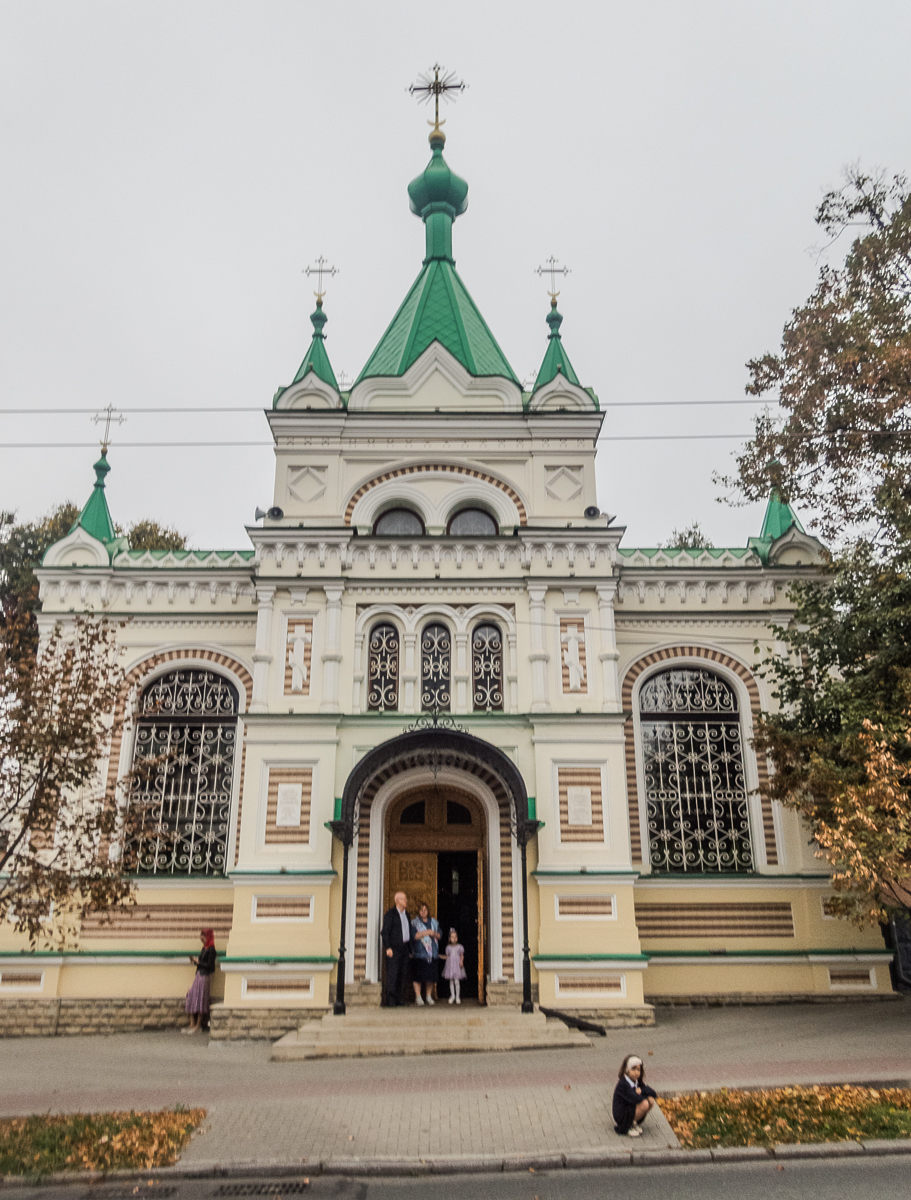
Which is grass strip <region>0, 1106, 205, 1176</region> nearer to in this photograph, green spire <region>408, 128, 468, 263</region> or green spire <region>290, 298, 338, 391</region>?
green spire <region>290, 298, 338, 391</region>

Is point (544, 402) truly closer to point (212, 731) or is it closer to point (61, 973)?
point (212, 731)

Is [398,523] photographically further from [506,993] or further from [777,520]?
[506,993]

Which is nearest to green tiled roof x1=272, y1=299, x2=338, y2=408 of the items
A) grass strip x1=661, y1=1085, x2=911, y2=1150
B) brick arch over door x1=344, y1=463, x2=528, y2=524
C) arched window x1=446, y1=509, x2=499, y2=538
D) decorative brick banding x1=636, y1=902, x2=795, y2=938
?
brick arch over door x1=344, y1=463, x2=528, y2=524

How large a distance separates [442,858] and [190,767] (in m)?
4.56

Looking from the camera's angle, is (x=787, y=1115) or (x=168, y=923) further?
(x=168, y=923)

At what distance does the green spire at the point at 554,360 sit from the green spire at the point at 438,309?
0.58 m

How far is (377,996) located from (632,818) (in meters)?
5.03

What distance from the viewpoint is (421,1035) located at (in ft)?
39.6

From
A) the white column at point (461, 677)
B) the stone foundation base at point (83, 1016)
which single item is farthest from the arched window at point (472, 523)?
the stone foundation base at point (83, 1016)

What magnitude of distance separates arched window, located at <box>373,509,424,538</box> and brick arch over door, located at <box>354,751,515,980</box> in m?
4.18

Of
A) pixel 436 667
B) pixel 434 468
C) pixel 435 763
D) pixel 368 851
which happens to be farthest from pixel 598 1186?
pixel 434 468

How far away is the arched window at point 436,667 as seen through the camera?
15.0 meters

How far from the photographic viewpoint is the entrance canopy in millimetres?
13578

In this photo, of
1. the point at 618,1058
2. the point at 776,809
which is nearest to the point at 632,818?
the point at 776,809
